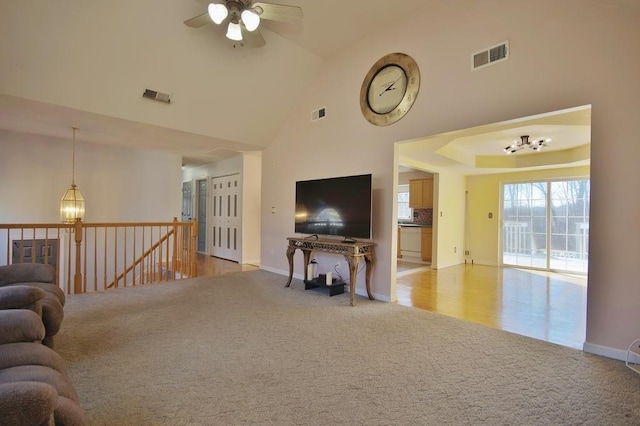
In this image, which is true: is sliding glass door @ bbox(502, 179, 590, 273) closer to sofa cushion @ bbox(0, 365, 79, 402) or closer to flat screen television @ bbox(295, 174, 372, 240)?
flat screen television @ bbox(295, 174, 372, 240)

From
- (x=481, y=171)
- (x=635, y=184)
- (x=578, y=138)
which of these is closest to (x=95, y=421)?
(x=635, y=184)

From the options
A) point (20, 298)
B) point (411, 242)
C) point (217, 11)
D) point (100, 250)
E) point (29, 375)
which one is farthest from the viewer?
point (411, 242)

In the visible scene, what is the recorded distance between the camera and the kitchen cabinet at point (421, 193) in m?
7.59

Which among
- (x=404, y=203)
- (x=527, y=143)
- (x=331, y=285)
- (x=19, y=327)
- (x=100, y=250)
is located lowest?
(x=331, y=285)

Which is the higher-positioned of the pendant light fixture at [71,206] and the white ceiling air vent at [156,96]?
the white ceiling air vent at [156,96]

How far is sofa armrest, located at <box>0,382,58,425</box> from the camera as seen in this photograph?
3.13ft

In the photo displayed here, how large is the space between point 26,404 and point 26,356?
0.56 meters

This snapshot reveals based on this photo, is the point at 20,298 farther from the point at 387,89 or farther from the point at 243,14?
the point at 387,89

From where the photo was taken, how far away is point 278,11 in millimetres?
2969

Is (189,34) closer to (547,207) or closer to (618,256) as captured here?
(618,256)

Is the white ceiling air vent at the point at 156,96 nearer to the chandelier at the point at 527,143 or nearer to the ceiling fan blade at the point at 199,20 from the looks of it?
the ceiling fan blade at the point at 199,20

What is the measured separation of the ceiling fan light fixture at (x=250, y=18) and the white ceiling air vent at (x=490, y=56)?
228 cm

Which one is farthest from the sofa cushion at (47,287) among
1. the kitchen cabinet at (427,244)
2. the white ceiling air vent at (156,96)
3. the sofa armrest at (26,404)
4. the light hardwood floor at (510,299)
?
the kitchen cabinet at (427,244)

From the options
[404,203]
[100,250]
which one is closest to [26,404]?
[100,250]
